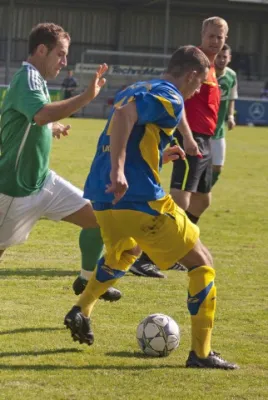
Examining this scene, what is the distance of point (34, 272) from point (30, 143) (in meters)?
2.63

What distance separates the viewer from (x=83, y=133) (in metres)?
29.4

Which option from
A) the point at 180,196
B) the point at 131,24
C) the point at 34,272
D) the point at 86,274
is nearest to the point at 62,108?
the point at 86,274

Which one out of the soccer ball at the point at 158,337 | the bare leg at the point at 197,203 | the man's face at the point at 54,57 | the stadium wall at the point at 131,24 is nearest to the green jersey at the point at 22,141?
the man's face at the point at 54,57

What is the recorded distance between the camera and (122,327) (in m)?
6.85

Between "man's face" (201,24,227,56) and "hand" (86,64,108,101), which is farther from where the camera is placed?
"man's face" (201,24,227,56)

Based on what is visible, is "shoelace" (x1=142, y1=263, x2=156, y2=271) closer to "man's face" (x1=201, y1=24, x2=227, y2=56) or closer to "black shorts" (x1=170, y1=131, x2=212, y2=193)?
"black shorts" (x1=170, y1=131, x2=212, y2=193)

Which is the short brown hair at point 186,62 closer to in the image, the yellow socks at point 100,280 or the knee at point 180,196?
the yellow socks at point 100,280

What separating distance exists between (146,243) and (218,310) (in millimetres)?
1965

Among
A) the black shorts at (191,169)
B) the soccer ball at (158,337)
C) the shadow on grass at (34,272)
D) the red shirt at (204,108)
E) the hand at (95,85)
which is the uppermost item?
the hand at (95,85)

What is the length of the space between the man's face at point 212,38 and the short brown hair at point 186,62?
3453mm

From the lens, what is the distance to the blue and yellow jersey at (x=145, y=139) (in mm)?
5582

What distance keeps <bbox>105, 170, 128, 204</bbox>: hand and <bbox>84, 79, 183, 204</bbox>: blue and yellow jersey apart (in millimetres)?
247

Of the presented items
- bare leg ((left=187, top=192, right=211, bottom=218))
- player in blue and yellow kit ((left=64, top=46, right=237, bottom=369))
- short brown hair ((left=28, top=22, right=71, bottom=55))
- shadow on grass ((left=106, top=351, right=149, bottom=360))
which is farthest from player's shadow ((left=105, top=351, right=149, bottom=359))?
bare leg ((left=187, top=192, right=211, bottom=218))

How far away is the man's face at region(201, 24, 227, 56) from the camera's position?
364 inches
